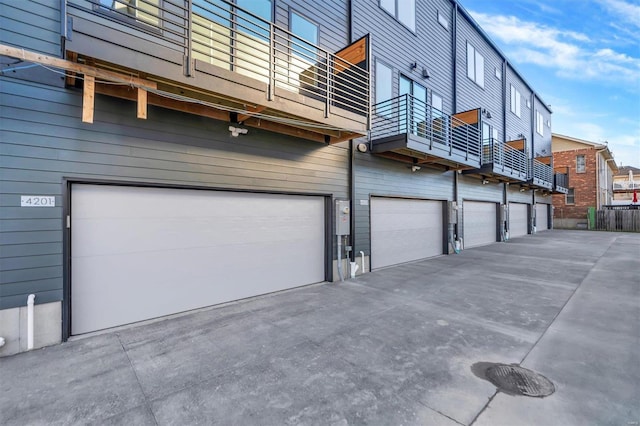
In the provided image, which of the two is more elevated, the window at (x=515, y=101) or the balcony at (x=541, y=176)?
the window at (x=515, y=101)

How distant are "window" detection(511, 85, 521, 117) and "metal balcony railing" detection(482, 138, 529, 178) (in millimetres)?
4054

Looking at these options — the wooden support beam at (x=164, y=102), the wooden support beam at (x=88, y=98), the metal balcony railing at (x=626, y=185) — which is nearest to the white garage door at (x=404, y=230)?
the wooden support beam at (x=164, y=102)

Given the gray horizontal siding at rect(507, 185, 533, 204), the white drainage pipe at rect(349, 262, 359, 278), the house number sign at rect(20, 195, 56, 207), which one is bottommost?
the white drainage pipe at rect(349, 262, 359, 278)

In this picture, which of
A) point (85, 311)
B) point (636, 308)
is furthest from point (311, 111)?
point (636, 308)

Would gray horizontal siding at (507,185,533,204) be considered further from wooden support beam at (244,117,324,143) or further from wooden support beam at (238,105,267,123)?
wooden support beam at (238,105,267,123)

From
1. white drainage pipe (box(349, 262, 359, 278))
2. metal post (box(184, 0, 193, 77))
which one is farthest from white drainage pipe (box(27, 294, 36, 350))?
white drainage pipe (box(349, 262, 359, 278))

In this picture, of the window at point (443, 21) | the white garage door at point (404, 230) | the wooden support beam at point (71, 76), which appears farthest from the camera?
the window at point (443, 21)

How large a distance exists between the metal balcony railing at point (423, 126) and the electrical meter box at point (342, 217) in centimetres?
237

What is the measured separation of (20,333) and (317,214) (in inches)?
194

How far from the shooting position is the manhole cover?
94.0 inches

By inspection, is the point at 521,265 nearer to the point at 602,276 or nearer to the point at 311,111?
the point at 602,276

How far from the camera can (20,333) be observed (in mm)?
3203

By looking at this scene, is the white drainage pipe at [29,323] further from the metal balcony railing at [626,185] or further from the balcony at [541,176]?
the metal balcony railing at [626,185]

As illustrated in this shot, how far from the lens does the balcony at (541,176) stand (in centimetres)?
1520
